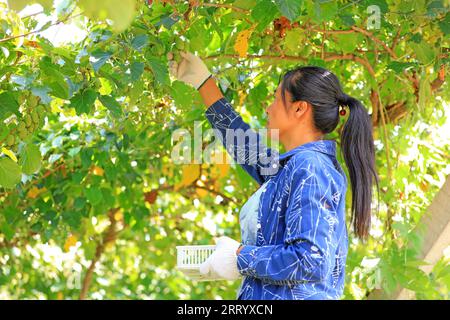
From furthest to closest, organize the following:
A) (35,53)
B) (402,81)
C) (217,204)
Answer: (217,204)
(402,81)
(35,53)

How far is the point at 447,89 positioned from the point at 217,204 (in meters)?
1.88

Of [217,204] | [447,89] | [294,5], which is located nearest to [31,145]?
[294,5]

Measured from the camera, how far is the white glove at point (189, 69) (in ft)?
6.62

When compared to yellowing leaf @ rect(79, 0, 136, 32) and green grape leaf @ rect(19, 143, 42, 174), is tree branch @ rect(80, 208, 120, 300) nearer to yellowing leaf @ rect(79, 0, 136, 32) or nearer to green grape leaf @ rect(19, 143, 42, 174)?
green grape leaf @ rect(19, 143, 42, 174)

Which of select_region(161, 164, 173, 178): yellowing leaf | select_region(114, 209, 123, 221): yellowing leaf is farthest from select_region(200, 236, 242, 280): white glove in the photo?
select_region(114, 209, 123, 221): yellowing leaf

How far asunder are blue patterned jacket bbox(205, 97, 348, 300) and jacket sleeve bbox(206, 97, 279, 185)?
232mm

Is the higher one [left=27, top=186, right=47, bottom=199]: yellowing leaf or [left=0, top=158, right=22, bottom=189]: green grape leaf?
[left=27, top=186, right=47, bottom=199]: yellowing leaf

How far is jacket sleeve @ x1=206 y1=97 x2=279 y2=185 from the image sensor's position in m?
1.99

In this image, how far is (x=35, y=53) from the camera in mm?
1691

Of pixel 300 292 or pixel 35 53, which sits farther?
pixel 35 53

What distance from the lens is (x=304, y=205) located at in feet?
5.01
